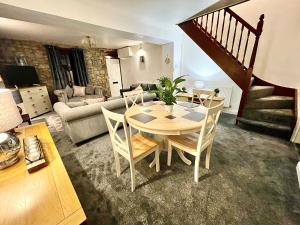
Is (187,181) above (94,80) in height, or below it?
below

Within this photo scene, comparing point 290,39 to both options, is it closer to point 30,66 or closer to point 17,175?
point 17,175

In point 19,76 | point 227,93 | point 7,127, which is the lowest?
point 227,93

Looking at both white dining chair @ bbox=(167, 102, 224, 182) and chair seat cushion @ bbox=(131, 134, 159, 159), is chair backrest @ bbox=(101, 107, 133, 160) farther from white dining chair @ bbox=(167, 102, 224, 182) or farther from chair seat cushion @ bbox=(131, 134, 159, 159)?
white dining chair @ bbox=(167, 102, 224, 182)

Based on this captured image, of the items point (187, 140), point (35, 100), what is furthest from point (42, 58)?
point (187, 140)

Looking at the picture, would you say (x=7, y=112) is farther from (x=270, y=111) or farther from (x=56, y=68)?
(x=56, y=68)

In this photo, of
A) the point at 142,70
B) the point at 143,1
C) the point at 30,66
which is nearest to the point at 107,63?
the point at 142,70

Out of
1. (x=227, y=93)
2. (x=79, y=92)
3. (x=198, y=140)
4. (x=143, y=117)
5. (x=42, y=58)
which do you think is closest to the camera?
(x=198, y=140)

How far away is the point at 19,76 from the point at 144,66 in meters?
4.20

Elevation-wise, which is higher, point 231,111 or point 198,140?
point 198,140

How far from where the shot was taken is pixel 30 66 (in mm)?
4199

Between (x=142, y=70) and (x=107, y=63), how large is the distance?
192 centimetres

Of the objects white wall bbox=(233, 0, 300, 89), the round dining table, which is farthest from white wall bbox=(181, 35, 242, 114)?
the round dining table

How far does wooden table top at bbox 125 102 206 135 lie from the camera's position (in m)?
1.41

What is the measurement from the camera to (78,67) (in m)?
5.58
